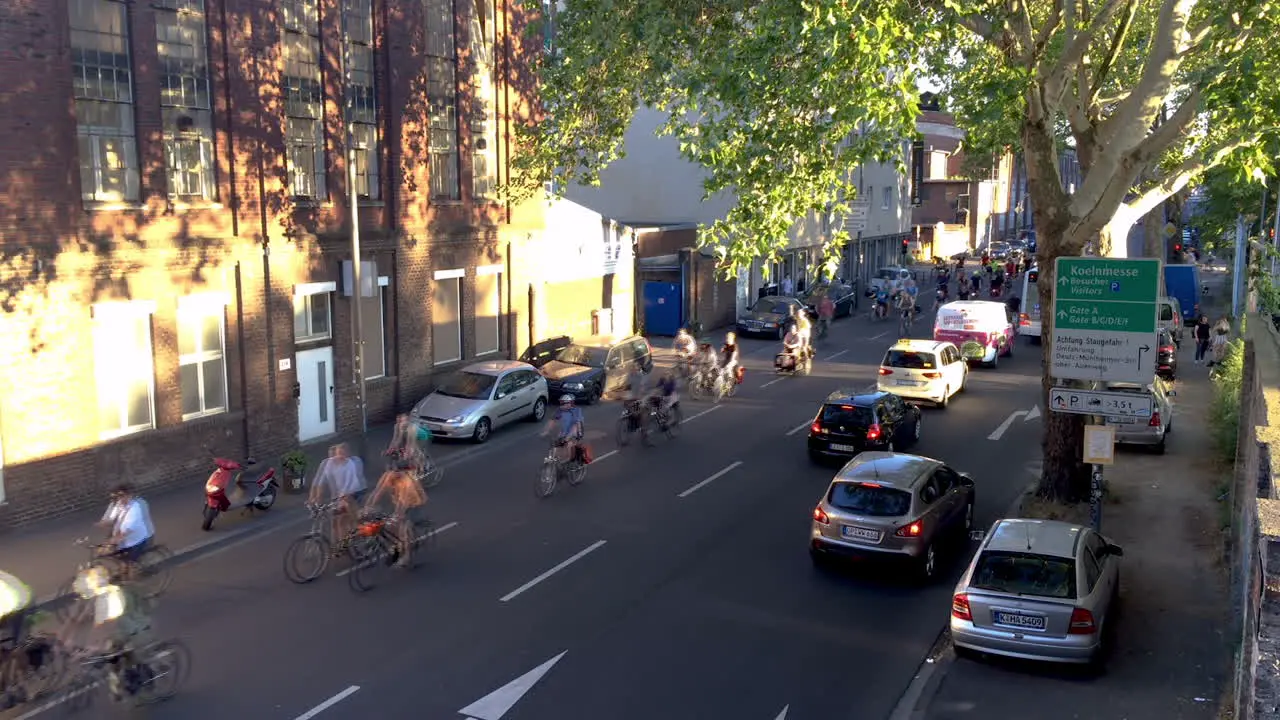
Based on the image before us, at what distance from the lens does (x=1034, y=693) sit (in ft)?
35.7

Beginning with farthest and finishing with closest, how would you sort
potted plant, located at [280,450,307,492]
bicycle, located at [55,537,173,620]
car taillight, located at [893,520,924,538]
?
potted plant, located at [280,450,307,492] < car taillight, located at [893,520,924,538] < bicycle, located at [55,537,173,620]

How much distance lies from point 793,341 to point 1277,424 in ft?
Answer: 67.0

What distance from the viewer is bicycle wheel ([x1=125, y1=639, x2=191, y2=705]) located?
412 inches

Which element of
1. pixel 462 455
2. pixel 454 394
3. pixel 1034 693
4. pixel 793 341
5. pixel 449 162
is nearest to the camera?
pixel 1034 693

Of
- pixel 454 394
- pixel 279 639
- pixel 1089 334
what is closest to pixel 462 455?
pixel 454 394

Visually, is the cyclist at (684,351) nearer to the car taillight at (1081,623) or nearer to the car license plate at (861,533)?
the car license plate at (861,533)

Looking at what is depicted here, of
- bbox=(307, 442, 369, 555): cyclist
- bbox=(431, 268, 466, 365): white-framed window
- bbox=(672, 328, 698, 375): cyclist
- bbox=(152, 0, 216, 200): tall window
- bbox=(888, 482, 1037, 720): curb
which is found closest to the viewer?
bbox=(888, 482, 1037, 720): curb

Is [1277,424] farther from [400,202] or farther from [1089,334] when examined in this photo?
[400,202]

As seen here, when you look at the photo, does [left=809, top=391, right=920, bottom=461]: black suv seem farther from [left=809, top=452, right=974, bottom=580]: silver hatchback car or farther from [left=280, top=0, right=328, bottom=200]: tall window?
[left=280, top=0, right=328, bottom=200]: tall window

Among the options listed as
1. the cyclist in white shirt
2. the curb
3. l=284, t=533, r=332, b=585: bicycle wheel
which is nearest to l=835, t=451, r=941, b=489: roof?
the curb

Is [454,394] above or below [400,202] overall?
below

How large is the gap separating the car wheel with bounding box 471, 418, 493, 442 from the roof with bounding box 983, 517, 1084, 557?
12.7 meters

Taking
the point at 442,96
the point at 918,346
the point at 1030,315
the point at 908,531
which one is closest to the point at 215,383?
the point at 442,96

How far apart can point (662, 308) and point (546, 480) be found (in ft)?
72.6
